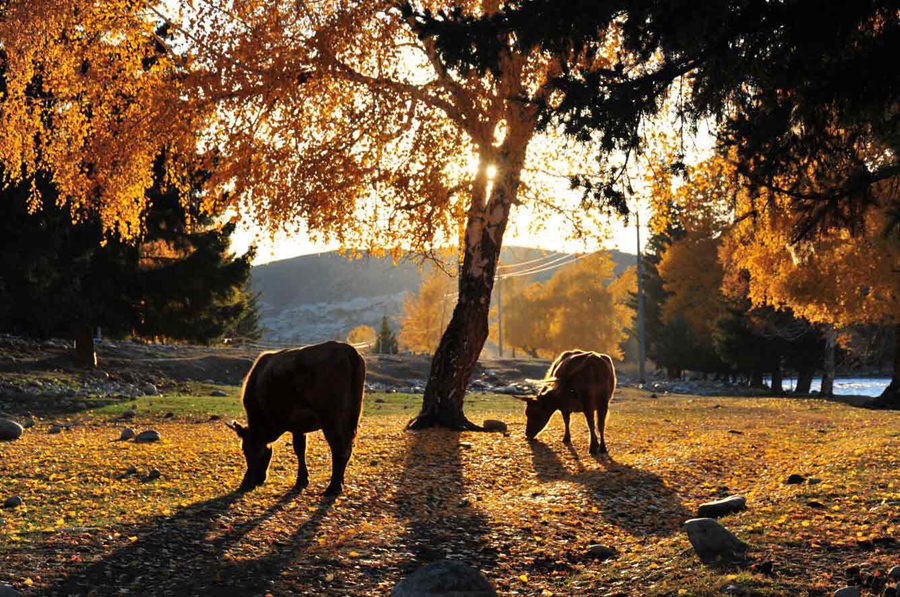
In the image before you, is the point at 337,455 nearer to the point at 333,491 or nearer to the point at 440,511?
the point at 333,491

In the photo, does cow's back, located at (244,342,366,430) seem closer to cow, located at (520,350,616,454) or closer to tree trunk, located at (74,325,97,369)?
cow, located at (520,350,616,454)

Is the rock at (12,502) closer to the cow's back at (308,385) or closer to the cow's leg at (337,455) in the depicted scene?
the cow's back at (308,385)

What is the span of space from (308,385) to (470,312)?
6.84 metres

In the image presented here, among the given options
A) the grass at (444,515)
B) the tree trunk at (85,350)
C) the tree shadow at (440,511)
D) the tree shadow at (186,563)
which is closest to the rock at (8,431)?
the grass at (444,515)

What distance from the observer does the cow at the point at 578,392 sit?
12.3m

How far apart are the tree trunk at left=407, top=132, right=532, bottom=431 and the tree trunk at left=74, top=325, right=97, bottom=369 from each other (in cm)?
1634

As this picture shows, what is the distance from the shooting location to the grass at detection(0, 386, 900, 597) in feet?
19.0

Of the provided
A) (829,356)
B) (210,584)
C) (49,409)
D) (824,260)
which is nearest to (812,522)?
(210,584)

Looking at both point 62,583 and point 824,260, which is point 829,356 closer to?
point 824,260

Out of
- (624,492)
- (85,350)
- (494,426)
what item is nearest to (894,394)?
(494,426)

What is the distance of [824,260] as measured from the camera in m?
23.6

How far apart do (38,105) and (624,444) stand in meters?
13.0

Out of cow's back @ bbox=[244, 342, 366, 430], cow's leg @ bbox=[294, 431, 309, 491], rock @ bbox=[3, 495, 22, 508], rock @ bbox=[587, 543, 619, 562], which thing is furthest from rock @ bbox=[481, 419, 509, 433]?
rock @ bbox=[3, 495, 22, 508]

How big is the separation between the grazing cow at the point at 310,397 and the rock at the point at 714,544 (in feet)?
12.3
